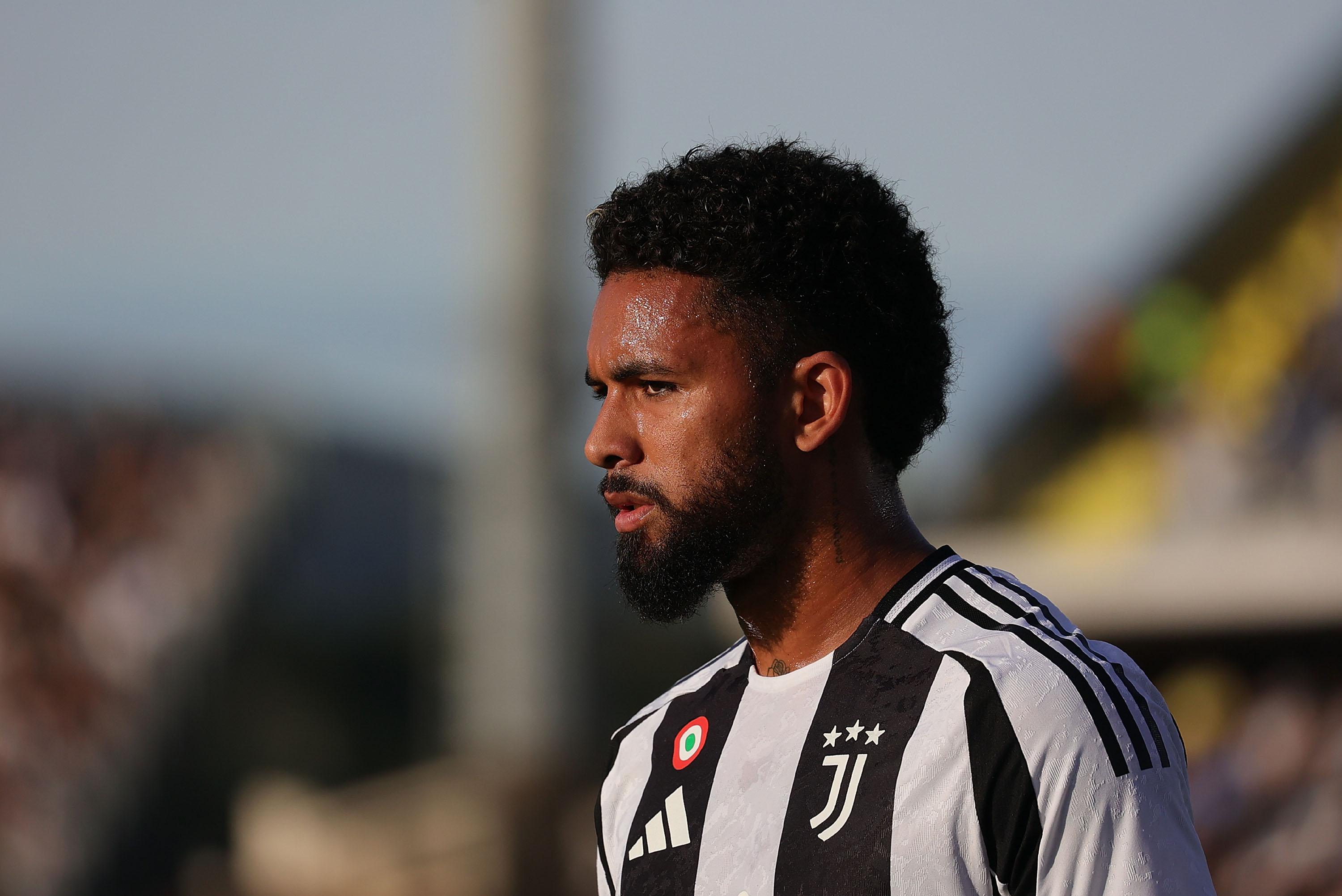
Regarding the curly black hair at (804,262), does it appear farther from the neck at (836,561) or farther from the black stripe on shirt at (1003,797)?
the black stripe on shirt at (1003,797)

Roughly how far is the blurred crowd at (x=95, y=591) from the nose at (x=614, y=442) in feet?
41.0

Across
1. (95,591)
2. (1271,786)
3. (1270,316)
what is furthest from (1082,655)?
(95,591)

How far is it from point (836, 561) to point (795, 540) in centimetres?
7

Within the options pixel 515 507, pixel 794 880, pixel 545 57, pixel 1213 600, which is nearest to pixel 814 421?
pixel 794 880

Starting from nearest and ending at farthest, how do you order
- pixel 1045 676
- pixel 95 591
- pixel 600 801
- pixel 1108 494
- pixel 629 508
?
pixel 1045 676, pixel 629 508, pixel 600 801, pixel 1108 494, pixel 95 591

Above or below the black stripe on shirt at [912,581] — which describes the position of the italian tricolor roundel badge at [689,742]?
below

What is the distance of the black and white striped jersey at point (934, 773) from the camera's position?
187cm

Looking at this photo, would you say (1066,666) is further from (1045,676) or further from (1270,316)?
(1270,316)

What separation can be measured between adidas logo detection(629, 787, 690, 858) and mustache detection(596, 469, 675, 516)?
0.49 meters

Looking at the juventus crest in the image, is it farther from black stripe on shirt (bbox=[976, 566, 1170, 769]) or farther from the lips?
the lips

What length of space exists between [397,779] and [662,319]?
1142 centimetres

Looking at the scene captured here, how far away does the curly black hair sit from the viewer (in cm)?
228

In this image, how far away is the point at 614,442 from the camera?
7.55ft

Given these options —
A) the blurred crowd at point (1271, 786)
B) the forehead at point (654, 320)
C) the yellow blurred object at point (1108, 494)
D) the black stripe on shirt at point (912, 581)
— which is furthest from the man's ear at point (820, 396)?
the yellow blurred object at point (1108, 494)
